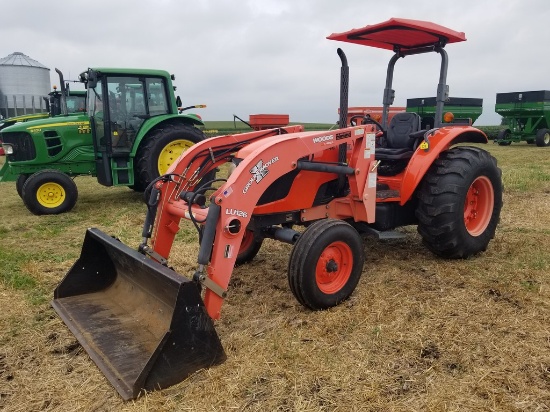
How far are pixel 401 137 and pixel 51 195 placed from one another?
551 cm

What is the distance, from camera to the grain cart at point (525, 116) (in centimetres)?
1866

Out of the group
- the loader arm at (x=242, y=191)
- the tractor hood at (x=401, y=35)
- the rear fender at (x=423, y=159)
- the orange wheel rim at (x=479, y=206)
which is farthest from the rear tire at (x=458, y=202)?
the tractor hood at (x=401, y=35)

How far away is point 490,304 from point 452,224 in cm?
91

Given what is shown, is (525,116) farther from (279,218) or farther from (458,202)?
(279,218)

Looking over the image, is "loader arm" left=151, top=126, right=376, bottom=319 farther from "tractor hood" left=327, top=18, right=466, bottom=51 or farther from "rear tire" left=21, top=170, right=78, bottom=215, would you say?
"rear tire" left=21, top=170, right=78, bottom=215

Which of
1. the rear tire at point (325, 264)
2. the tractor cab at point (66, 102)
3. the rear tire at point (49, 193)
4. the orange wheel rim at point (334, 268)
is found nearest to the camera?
the rear tire at point (325, 264)

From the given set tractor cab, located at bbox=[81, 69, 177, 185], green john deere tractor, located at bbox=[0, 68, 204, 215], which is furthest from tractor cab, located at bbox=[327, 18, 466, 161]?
tractor cab, located at bbox=[81, 69, 177, 185]

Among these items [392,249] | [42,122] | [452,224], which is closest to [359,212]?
[452,224]

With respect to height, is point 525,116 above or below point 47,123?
above

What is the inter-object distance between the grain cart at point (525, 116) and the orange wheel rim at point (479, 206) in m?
16.4

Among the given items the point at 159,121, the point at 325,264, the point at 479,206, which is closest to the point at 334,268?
the point at 325,264

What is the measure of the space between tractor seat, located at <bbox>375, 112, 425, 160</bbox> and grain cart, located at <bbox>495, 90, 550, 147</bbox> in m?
16.8

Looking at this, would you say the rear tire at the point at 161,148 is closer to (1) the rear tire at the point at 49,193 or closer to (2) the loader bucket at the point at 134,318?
(1) the rear tire at the point at 49,193

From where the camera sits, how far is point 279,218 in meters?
3.84
